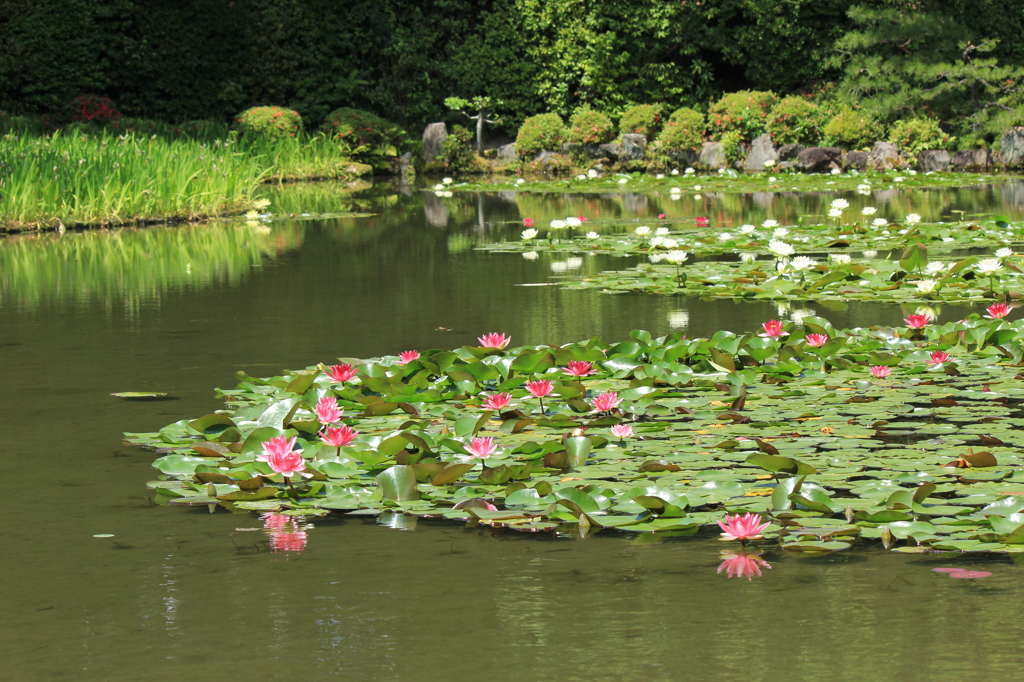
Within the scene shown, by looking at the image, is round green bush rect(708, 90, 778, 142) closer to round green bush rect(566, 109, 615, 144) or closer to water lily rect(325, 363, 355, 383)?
round green bush rect(566, 109, 615, 144)

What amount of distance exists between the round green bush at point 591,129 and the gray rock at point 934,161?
5.48 metres

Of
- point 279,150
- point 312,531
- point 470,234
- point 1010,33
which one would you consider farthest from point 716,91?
point 312,531

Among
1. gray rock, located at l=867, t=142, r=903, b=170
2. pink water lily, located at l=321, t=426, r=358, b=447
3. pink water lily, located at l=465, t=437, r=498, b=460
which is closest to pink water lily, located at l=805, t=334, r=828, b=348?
pink water lily, located at l=465, t=437, r=498, b=460

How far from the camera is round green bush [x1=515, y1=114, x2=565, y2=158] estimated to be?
2083cm

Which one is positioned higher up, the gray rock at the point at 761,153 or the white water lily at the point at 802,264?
the gray rock at the point at 761,153

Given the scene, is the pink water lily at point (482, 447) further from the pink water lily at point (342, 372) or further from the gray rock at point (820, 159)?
the gray rock at point (820, 159)

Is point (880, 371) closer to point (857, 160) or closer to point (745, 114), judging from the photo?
point (857, 160)

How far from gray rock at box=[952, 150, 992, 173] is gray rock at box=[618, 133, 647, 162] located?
16.5ft

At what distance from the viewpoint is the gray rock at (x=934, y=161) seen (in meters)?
17.2

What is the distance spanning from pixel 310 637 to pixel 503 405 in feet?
4.99

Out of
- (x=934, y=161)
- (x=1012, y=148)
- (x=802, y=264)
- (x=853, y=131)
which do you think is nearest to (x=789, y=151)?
(x=853, y=131)

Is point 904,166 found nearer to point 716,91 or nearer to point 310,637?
point 716,91

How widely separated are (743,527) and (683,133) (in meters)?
17.5

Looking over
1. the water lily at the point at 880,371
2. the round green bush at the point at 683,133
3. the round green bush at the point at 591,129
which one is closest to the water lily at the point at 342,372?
the water lily at the point at 880,371
